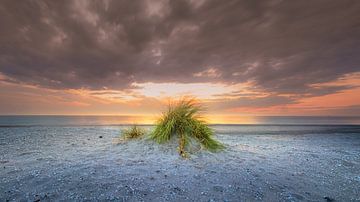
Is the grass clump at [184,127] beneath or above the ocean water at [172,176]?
above

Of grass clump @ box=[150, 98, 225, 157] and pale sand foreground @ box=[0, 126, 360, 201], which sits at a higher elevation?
grass clump @ box=[150, 98, 225, 157]

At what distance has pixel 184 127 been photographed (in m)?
7.46

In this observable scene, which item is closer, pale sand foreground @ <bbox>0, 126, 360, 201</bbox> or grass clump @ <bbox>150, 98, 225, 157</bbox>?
pale sand foreground @ <bbox>0, 126, 360, 201</bbox>

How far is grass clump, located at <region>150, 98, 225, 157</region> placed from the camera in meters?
7.23

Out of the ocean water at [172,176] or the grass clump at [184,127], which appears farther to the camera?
the grass clump at [184,127]

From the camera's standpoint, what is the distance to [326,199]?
3.88 meters

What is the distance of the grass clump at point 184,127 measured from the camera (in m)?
7.23

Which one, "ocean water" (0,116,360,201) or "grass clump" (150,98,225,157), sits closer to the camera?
"ocean water" (0,116,360,201)

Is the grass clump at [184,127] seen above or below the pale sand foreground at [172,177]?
above

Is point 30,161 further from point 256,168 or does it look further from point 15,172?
point 256,168

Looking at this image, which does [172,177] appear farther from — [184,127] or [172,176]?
[184,127]

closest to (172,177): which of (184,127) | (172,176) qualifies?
(172,176)

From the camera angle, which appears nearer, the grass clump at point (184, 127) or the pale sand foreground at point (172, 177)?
the pale sand foreground at point (172, 177)

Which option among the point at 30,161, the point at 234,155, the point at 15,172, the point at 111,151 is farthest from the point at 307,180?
the point at 30,161
